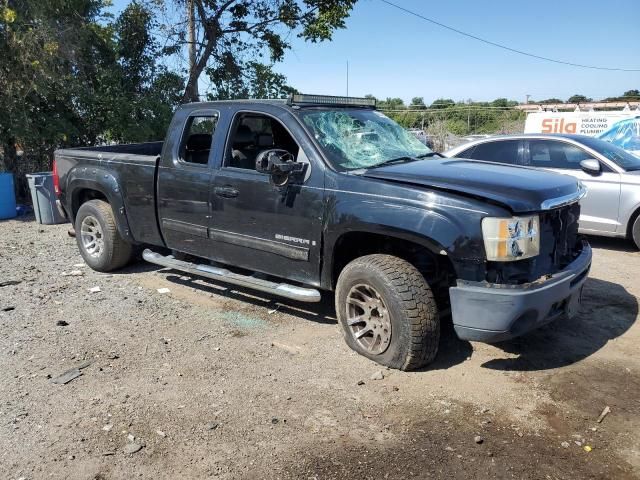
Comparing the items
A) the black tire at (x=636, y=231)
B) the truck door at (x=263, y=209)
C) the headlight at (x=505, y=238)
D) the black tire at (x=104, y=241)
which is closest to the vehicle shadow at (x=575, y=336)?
the headlight at (x=505, y=238)

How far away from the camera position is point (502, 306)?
352 cm

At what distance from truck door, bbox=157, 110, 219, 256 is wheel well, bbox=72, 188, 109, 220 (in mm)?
1445

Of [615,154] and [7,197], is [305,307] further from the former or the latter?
[7,197]

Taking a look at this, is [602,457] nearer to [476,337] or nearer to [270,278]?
[476,337]

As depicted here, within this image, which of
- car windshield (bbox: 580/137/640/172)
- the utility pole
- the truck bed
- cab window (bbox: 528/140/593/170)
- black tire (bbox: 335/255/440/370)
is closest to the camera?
black tire (bbox: 335/255/440/370)

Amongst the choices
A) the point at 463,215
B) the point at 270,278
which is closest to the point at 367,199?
the point at 463,215

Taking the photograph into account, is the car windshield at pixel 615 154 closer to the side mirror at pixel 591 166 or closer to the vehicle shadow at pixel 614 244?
the side mirror at pixel 591 166

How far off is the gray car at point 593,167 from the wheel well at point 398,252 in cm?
342

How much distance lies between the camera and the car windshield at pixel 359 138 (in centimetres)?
446

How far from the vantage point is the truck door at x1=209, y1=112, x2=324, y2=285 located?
439 cm

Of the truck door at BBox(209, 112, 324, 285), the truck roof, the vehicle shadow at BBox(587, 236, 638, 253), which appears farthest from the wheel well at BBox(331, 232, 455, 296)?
the vehicle shadow at BBox(587, 236, 638, 253)

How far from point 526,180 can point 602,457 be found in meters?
1.92

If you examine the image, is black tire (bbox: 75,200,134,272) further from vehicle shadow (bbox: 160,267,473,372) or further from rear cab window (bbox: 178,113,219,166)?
rear cab window (bbox: 178,113,219,166)

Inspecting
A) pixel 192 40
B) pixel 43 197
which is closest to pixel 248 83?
pixel 192 40
